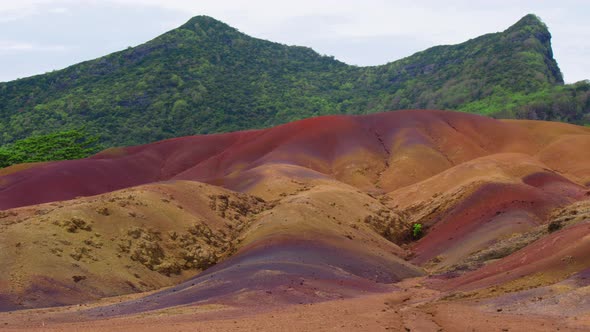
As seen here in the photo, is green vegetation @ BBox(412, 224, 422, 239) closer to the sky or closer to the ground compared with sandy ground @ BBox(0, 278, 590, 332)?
closer to the ground

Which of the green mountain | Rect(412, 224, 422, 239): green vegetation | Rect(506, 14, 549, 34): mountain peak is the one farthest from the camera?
Rect(506, 14, 549, 34): mountain peak

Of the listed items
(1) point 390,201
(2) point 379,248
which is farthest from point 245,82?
(2) point 379,248

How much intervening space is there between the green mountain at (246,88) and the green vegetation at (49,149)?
42.2ft

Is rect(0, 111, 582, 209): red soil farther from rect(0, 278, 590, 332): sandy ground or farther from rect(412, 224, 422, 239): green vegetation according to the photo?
rect(0, 278, 590, 332): sandy ground

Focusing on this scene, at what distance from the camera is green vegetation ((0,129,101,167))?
9981 centimetres

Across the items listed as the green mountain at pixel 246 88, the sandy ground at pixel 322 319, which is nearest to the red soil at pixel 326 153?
the green mountain at pixel 246 88

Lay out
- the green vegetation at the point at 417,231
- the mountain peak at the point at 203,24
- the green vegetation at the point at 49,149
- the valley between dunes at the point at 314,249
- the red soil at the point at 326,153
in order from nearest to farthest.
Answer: the valley between dunes at the point at 314,249 → the green vegetation at the point at 417,231 → the red soil at the point at 326,153 → the green vegetation at the point at 49,149 → the mountain peak at the point at 203,24

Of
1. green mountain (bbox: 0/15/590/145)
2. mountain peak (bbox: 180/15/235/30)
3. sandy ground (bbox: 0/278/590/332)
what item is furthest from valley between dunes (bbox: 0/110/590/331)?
mountain peak (bbox: 180/15/235/30)

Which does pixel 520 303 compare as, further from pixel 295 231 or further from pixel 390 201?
pixel 390 201

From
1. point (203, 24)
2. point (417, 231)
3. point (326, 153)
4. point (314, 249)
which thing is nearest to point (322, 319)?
point (314, 249)

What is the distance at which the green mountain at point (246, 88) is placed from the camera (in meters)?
124

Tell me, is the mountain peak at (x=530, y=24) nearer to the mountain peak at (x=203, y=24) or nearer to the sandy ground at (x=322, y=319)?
the mountain peak at (x=203, y=24)

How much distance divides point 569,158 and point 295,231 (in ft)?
127

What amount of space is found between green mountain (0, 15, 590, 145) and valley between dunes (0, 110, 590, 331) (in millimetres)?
52316
